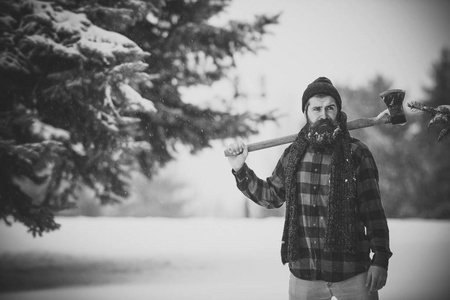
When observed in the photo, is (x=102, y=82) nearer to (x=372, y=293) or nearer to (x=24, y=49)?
(x=24, y=49)

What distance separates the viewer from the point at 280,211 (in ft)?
103

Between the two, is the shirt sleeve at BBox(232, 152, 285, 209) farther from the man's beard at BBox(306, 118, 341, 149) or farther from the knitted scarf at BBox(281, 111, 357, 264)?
the man's beard at BBox(306, 118, 341, 149)

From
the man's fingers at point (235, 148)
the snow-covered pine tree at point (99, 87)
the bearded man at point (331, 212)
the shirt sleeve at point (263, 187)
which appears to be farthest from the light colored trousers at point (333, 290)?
the snow-covered pine tree at point (99, 87)

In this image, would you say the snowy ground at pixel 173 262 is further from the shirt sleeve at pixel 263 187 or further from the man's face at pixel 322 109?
the man's face at pixel 322 109

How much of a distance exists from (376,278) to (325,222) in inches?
16.6

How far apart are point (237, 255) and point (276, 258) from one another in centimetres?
83

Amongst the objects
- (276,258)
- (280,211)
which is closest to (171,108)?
(276,258)

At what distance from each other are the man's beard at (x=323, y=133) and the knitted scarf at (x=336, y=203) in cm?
5

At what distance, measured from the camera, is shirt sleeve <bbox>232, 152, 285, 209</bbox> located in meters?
2.70

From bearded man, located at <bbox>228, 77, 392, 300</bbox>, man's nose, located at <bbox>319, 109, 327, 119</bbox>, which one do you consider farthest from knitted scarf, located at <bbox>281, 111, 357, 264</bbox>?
man's nose, located at <bbox>319, 109, 327, 119</bbox>

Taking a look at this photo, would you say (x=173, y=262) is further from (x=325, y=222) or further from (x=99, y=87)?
(x=325, y=222)

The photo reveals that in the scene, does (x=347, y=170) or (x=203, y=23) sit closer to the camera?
(x=347, y=170)

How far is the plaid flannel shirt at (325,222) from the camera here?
7.63 ft

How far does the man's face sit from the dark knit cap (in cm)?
3
